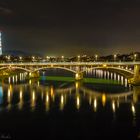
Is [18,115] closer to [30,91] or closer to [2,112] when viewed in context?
[2,112]

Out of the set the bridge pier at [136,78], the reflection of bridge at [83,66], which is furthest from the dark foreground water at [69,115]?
the reflection of bridge at [83,66]

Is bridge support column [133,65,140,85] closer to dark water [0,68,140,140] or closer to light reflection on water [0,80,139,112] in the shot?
light reflection on water [0,80,139,112]

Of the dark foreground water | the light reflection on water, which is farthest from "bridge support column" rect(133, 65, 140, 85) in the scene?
the dark foreground water

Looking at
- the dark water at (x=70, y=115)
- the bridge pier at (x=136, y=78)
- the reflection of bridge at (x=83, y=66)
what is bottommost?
the dark water at (x=70, y=115)

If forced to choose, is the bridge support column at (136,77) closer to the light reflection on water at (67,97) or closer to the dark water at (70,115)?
the light reflection on water at (67,97)

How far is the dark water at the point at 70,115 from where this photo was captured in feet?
80.1

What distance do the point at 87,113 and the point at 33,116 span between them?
4.62m

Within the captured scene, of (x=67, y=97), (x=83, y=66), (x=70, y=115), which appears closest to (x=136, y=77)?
(x=83, y=66)

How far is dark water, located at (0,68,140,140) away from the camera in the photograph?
2441 cm

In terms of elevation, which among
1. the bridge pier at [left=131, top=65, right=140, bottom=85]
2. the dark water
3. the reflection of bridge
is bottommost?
the dark water

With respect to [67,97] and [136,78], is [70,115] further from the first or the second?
[136,78]

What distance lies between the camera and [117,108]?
33.7 meters

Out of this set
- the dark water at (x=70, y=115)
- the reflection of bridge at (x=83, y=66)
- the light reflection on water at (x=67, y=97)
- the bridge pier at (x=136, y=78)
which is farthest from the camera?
the reflection of bridge at (x=83, y=66)

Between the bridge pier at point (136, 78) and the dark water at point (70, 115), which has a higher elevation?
the bridge pier at point (136, 78)
